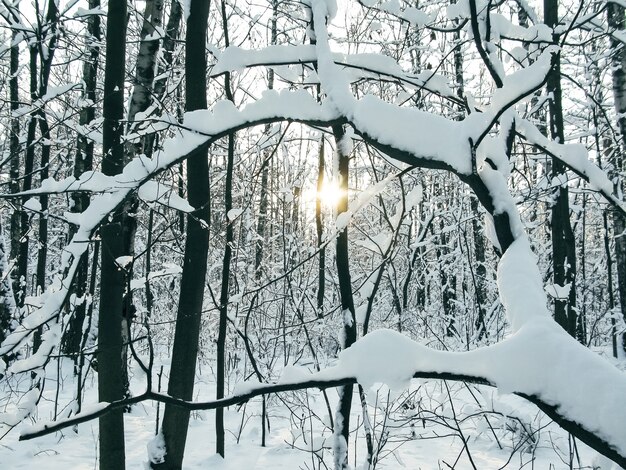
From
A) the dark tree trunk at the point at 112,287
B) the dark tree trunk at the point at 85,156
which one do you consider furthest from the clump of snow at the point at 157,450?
the dark tree trunk at the point at 85,156

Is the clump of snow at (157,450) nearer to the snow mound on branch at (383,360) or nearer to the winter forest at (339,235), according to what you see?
the winter forest at (339,235)

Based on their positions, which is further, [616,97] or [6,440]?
[616,97]

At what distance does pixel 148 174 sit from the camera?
1569 mm

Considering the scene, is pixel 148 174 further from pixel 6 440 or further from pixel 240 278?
pixel 240 278

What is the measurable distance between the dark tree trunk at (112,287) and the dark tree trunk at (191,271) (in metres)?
0.50

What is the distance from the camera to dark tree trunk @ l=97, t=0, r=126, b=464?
10.5 ft

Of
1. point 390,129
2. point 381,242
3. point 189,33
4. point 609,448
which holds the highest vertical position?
point 189,33

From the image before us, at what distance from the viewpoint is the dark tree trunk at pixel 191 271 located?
9.37ft

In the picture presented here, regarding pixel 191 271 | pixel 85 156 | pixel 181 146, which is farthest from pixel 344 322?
pixel 85 156

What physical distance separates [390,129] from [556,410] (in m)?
0.81

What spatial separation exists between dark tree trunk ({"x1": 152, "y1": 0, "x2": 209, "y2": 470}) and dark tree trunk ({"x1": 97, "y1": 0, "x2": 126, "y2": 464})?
50cm

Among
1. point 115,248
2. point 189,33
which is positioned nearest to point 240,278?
point 115,248

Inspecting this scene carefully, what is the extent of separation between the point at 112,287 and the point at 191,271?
722mm

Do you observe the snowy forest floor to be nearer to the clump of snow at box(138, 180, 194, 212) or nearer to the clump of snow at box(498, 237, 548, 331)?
the clump of snow at box(138, 180, 194, 212)
